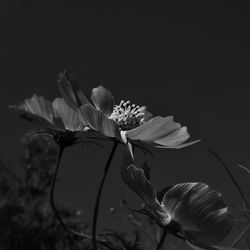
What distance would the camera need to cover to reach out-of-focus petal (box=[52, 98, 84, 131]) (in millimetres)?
312

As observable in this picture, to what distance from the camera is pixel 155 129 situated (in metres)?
0.31

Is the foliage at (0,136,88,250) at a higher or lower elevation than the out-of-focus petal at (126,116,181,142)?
lower

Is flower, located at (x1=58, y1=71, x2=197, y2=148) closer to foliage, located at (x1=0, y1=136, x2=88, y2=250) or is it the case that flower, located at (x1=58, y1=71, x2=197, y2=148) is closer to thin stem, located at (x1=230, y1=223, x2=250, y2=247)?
thin stem, located at (x1=230, y1=223, x2=250, y2=247)

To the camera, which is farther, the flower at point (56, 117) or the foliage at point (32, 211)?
the foliage at point (32, 211)

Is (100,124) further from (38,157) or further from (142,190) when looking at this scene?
(38,157)

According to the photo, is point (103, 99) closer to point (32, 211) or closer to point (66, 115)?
point (66, 115)

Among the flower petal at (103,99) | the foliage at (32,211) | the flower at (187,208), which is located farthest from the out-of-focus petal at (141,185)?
the foliage at (32,211)

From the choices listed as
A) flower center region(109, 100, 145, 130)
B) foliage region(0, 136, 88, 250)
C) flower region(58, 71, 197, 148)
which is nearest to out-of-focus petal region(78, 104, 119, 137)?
flower region(58, 71, 197, 148)

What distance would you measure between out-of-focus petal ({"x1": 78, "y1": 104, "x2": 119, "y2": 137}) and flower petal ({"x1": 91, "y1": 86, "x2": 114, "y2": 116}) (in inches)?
3.7

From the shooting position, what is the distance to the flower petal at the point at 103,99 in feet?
1.28

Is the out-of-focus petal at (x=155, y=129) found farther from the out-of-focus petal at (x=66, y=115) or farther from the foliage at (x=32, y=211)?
the foliage at (x=32, y=211)

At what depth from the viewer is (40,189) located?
1.72 metres

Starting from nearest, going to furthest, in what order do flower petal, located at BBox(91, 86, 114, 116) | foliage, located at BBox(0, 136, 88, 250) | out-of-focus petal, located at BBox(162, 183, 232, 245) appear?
out-of-focus petal, located at BBox(162, 183, 232, 245) < flower petal, located at BBox(91, 86, 114, 116) < foliage, located at BBox(0, 136, 88, 250)

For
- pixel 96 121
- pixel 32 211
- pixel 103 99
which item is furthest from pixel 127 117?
pixel 32 211
